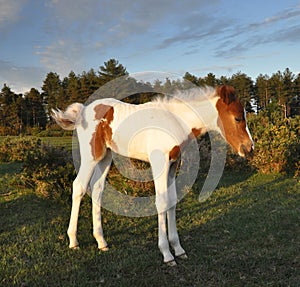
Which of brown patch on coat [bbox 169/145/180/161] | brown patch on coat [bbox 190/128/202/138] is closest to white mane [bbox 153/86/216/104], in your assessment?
brown patch on coat [bbox 190/128/202/138]

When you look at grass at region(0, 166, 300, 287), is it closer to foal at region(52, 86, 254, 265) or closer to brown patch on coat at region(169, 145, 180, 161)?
foal at region(52, 86, 254, 265)

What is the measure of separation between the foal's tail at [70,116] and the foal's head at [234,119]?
182 cm

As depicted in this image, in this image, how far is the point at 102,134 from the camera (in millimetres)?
3924

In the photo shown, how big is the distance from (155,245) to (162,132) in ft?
4.96

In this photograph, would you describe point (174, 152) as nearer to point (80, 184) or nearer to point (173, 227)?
point (173, 227)

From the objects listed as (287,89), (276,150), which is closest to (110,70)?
(276,150)

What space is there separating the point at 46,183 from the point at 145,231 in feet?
8.48

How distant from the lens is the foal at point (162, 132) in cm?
337

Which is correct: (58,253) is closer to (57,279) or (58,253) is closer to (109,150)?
(57,279)

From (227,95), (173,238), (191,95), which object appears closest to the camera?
(227,95)

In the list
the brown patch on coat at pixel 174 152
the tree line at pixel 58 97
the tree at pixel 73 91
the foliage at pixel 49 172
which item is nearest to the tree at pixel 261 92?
the tree line at pixel 58 97

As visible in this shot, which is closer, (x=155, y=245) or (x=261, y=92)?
(x=155, y=245)

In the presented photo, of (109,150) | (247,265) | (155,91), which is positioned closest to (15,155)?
(109,150)

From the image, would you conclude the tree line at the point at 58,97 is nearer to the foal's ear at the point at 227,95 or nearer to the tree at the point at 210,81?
the tree at the point at 210,81
